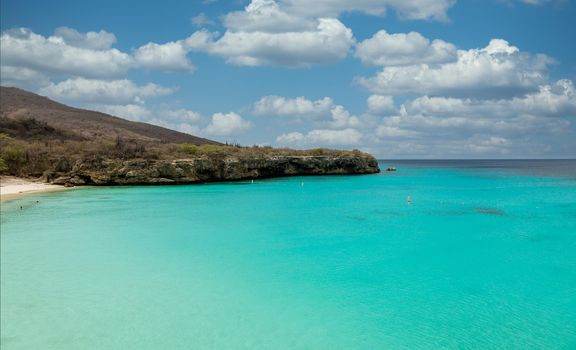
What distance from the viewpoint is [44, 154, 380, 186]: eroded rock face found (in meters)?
55.8

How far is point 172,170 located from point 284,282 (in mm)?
47342

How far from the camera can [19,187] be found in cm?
4762

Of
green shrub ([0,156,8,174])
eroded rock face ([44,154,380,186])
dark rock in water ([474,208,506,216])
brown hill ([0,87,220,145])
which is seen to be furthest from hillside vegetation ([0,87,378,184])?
dark rock in water ([474,208,506,216])

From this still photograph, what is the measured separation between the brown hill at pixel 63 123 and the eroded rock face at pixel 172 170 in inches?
1696

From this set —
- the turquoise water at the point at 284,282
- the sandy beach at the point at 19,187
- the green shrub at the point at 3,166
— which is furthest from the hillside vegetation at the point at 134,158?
the turquoise water at the point at 284,282

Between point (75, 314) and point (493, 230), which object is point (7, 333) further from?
point (493, 230)

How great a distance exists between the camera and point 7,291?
532 inches

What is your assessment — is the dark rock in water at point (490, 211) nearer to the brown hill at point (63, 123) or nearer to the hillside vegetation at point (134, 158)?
the hillside vegetation at point (134, 158)

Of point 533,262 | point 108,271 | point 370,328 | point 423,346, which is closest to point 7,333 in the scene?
point 108,271

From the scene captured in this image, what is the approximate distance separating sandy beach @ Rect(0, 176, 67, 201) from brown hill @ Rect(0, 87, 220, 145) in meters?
43.0

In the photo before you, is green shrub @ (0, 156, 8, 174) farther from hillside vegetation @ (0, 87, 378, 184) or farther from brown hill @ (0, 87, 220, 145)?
brown hill @ (0, 87, 220, 145)

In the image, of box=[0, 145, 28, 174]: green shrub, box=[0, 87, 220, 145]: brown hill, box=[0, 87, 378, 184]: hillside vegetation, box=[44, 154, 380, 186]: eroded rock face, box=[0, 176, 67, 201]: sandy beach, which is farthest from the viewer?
box=[0, 87, 220, 145]: brown hill

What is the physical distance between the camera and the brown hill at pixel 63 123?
3772 inches

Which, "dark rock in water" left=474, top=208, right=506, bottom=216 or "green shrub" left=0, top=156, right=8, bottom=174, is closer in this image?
"dark rock in water" left=474, top=208, right=506, bottom=216
